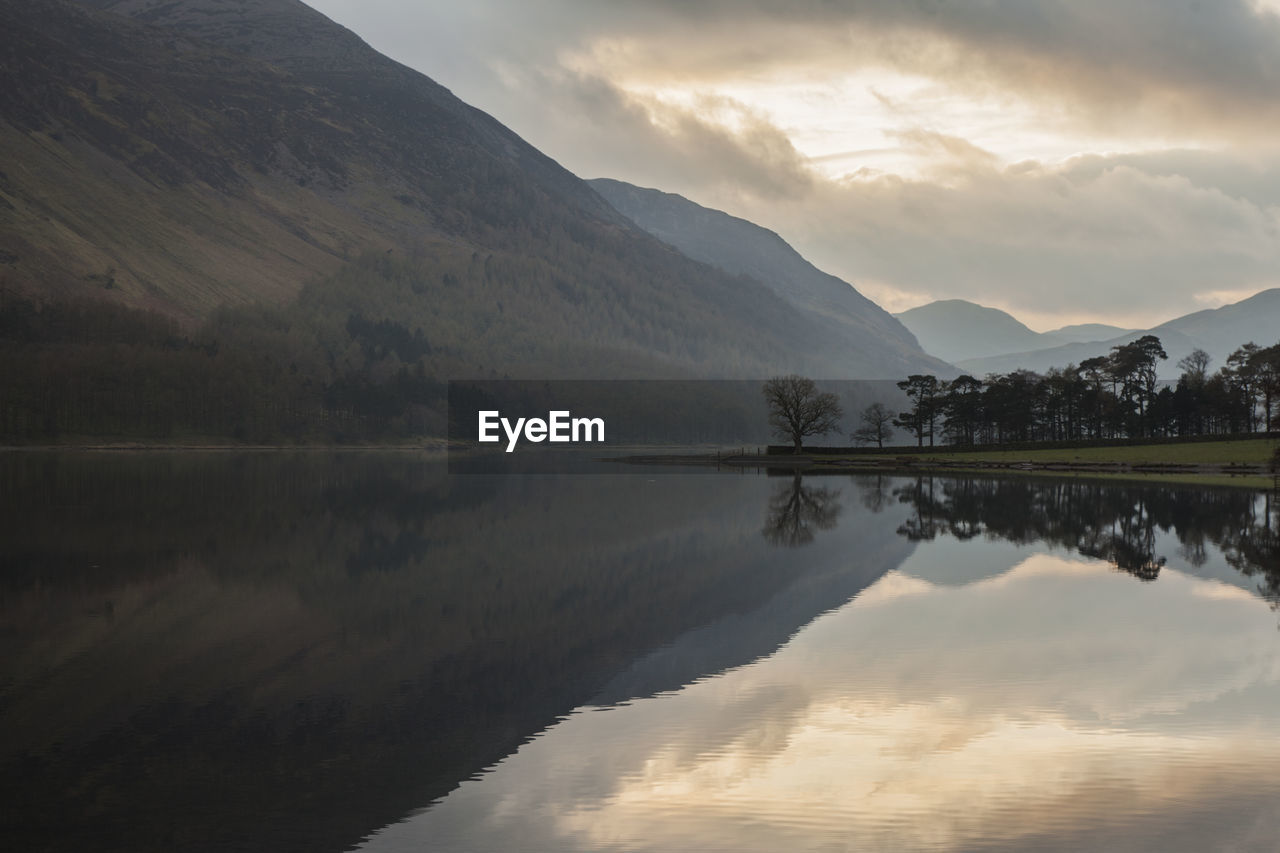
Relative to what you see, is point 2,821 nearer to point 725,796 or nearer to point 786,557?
point 725,796

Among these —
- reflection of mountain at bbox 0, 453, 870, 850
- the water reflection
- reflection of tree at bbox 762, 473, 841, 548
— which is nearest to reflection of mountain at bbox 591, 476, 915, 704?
reflection of mountain at bbox 0, 453, 870, 850

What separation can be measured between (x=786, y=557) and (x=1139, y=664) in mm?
20416

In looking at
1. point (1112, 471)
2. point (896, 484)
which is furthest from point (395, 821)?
point (1112, 471)

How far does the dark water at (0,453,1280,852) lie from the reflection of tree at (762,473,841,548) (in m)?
4.20

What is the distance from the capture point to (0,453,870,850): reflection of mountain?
14938mm

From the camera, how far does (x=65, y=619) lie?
1067 inches

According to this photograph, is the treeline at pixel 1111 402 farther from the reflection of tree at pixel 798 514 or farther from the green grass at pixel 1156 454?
the reflection of tree at pixel 798 514

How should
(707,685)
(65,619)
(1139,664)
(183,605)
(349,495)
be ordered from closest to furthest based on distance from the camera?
(707,685) < (1139,664) < (65,619) < (183,605) < (349,495)

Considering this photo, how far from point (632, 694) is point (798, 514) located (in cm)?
4593

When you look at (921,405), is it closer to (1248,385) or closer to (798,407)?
(798,407)

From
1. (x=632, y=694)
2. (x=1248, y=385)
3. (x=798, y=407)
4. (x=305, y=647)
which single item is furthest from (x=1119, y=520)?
(x=1248, y=385)

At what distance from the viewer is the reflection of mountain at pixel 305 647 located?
1494 centimetres

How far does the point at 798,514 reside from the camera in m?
65.8

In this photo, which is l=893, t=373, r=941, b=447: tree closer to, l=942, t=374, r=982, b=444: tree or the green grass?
l=942, t=374, r=982, b=444: tree
